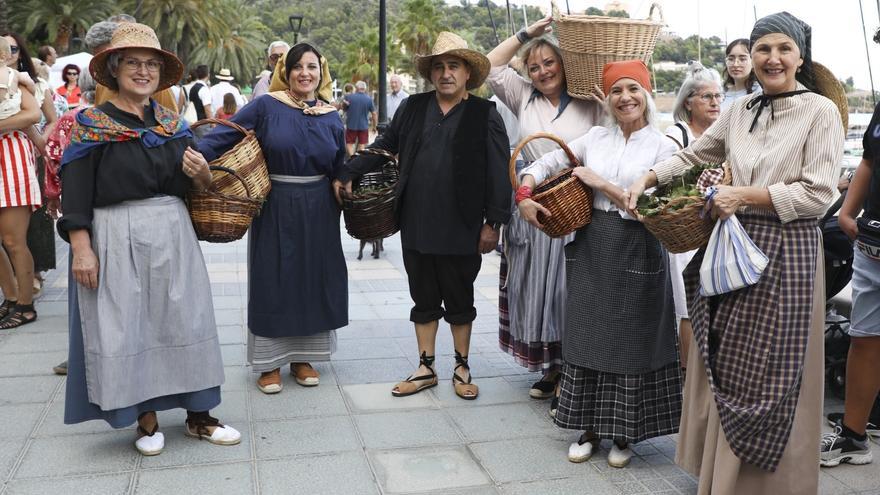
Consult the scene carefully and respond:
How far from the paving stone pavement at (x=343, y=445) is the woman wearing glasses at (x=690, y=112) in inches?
26.6

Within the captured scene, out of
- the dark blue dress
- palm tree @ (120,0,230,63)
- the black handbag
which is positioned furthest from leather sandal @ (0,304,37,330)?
palm tree @ (120,0,230,63)

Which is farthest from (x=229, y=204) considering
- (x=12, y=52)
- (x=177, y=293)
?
(x=12, y=52)

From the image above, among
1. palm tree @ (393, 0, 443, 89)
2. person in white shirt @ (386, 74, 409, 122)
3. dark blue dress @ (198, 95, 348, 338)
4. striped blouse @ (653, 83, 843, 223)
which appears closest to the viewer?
striped blouse @ (653, 83, 843, 223)

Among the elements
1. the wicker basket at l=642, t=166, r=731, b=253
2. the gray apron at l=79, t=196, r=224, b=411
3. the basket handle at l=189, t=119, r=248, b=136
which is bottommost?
the gray apron at l=79, t=196, r=224, b=411

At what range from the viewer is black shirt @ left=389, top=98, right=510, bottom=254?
14.1ft

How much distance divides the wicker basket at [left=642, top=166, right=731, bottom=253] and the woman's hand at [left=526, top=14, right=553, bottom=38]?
1568mm

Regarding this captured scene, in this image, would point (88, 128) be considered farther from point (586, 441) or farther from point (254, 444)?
point (586, 441)

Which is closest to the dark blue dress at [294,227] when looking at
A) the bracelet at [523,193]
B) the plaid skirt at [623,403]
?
the bracelet at [523,193]

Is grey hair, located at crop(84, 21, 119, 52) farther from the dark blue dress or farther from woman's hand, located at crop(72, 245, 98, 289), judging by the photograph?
woman's hand, located at crop(72, 245, 98, 289)

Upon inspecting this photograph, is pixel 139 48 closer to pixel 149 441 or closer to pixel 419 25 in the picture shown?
pixel 149 441

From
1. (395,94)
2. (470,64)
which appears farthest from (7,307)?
(395,94)

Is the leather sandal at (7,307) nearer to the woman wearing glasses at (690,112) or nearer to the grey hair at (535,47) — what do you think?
the grey hair at (535,47)

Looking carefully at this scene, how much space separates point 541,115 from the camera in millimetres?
4355

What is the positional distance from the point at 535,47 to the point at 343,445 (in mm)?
2254
